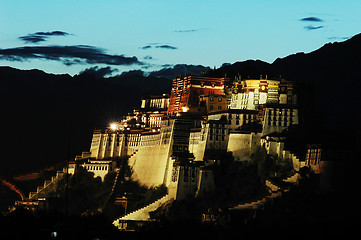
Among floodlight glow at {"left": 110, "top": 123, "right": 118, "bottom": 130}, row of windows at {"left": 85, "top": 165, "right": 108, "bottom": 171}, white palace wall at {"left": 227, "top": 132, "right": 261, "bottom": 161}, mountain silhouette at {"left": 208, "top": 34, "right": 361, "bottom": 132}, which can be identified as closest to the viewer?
white palace wall at {"left": 227, "top": 132, "right": 261, "bottom": 161}

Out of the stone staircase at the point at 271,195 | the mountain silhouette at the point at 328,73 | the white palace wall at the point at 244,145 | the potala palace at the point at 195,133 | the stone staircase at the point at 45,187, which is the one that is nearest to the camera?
the stone staircase at the point at 271,195

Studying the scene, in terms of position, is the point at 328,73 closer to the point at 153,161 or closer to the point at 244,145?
the point at 153,161

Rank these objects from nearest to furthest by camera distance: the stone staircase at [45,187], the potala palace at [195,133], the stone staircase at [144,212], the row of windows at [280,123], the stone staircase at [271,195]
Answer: the stone staircase at [271,195] → the potala palace at [195,133] → the stone staircase at [144,212] → the row of windows at [280,123] → the stone staircase at [45,187]

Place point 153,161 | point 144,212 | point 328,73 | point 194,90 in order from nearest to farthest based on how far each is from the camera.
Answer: point 144,212, point 153,161, point 194,90, point 328,73

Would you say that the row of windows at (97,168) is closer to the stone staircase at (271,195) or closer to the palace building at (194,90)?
the palace building at (194,90)

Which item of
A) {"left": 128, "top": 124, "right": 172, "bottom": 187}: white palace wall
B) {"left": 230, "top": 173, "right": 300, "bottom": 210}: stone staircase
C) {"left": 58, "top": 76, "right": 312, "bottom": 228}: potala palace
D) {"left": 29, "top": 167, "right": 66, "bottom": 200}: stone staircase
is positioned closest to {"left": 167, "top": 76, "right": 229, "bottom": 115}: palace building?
{"left": 58, "top": 76, "right": 312, "bottom": 228}: potala palace

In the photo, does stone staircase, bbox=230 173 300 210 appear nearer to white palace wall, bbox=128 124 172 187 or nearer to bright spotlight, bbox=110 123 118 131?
white palace wall, bbox=128 124 172 187

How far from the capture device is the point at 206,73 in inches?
5733

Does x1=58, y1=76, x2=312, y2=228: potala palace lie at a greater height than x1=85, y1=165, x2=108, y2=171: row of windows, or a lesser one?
greater

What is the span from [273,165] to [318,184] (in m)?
6.63

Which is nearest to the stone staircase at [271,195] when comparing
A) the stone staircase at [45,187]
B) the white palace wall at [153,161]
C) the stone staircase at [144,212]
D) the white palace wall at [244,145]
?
the white palace wall at [244,145]

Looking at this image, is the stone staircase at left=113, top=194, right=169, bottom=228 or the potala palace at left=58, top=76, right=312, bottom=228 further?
the stone staircase at left=113, top=194, right=169, bottom=228

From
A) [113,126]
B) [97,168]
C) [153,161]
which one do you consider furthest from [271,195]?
[113,126]

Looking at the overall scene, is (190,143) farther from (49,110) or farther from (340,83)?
(49,110)
